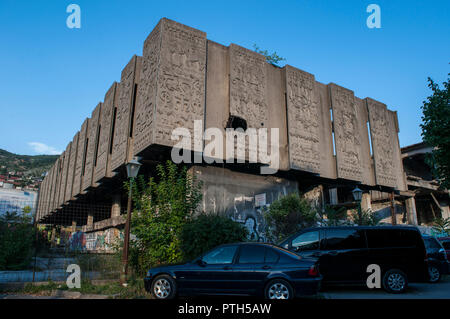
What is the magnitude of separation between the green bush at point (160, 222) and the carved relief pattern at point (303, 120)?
10.7 m

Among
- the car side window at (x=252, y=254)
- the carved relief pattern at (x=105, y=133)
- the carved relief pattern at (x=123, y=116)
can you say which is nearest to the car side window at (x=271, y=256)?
the car side window at (x=252, y=254)

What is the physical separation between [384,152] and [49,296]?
88.7 ft

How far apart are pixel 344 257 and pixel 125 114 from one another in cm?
1633

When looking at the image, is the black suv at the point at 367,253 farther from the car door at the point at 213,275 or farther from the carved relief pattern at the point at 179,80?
the carved relief pattern at the point at 179,80

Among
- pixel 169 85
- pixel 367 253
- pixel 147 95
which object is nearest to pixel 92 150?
pixel 147 95

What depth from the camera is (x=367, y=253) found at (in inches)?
385

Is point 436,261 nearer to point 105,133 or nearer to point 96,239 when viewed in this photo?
point 105,133

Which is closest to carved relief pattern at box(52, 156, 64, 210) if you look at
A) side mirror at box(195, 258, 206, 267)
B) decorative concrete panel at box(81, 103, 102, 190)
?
decorative concrete panel at box(81, 103, 102, 190)

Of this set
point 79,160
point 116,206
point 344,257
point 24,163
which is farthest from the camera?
point 24,163

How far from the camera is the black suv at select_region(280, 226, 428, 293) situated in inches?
381

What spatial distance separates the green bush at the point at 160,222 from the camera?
38.3 ft

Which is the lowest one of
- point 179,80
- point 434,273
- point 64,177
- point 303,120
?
point 434,273

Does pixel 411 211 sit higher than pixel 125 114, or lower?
lower

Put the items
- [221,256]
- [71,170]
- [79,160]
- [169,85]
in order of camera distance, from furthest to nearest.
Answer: [71,170] < [79,160] < [169,85] < [221,256]
